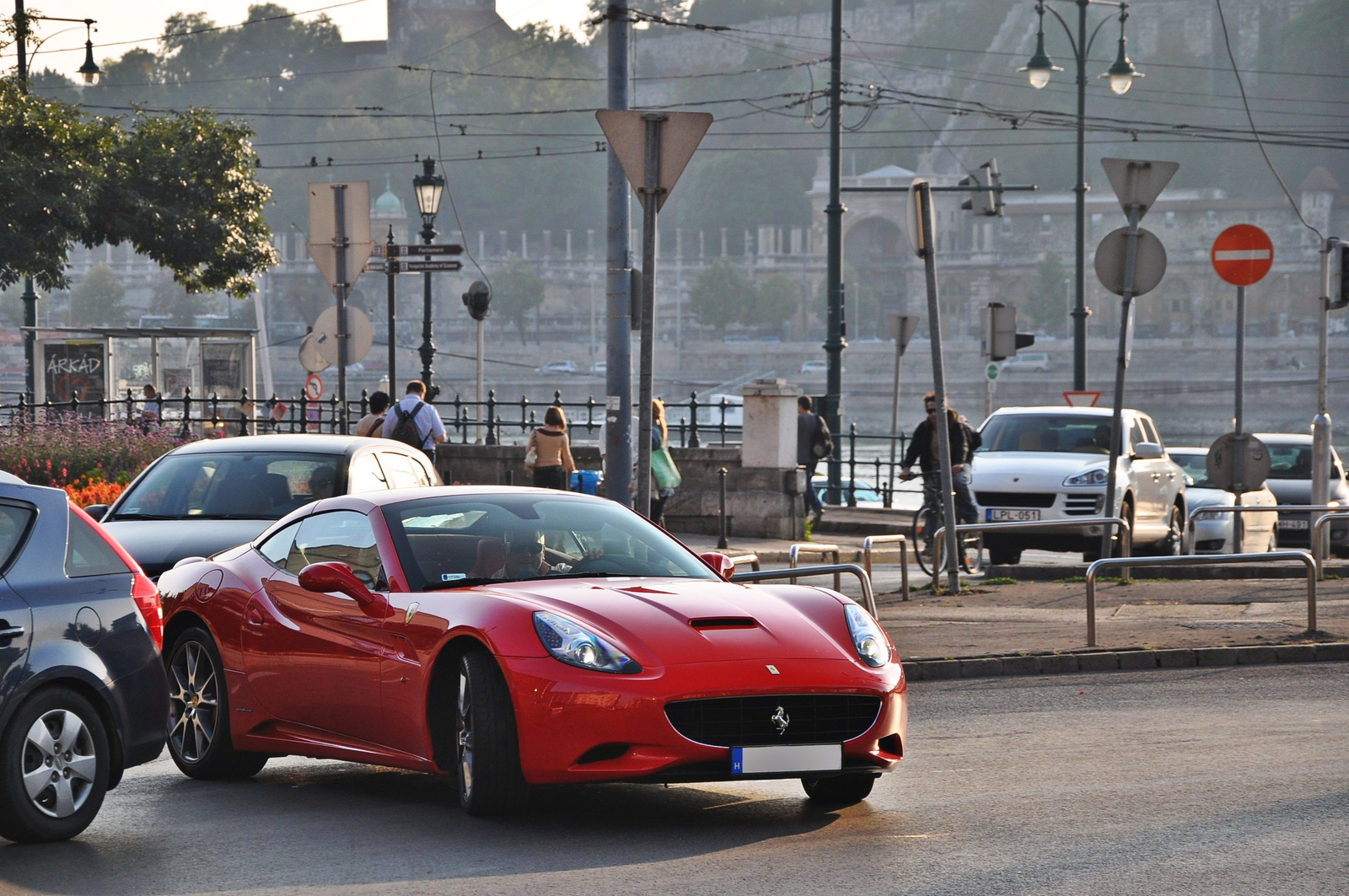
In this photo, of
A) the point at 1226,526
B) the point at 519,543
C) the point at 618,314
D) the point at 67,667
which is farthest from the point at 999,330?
the point at 67,667

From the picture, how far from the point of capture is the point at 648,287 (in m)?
10.8

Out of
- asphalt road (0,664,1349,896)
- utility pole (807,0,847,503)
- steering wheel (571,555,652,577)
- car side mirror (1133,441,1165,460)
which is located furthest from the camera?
utility pole (807,0,847,503)

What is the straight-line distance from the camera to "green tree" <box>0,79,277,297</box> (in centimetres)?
2830

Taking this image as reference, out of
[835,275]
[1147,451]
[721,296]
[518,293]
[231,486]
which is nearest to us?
[231,486]

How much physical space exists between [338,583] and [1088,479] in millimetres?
12616

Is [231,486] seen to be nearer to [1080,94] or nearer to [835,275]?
[835,275]

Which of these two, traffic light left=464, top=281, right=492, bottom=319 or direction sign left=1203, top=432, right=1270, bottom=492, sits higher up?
traffic light left=464, top=281, right=492, bottom=319

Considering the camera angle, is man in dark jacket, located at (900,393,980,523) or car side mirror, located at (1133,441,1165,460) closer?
man in dark jacket, located at (900,393,980,523)

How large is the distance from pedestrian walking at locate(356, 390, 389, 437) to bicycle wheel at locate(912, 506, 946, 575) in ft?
17.0

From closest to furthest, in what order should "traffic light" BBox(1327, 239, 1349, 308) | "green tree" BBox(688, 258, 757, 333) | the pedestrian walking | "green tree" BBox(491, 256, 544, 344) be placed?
"traffic light" BBox(1327, 239, 1349, 308)
the pedestrian walking
"green tree" BBox(688, 258, 757, 333)
"green tree" BBox(491, 256, 544, 344)

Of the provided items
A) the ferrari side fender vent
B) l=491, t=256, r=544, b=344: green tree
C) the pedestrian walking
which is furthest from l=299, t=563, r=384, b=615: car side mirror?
l=491, t=256, r=544, b=344: green tree

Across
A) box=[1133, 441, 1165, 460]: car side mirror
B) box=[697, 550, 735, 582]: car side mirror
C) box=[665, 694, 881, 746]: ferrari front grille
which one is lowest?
box=[665, 694, 881, 746]: ferrari front grille

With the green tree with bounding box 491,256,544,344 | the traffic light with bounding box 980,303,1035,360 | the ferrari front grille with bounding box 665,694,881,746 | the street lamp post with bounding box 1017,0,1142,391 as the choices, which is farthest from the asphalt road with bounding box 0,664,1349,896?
the green tree with bounding box 491,256,544,344

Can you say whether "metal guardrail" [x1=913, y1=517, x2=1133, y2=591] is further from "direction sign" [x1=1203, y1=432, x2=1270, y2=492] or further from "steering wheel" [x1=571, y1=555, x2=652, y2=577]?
"steering wheel" [x1=571, y1=555, x2=652, y2=577]
